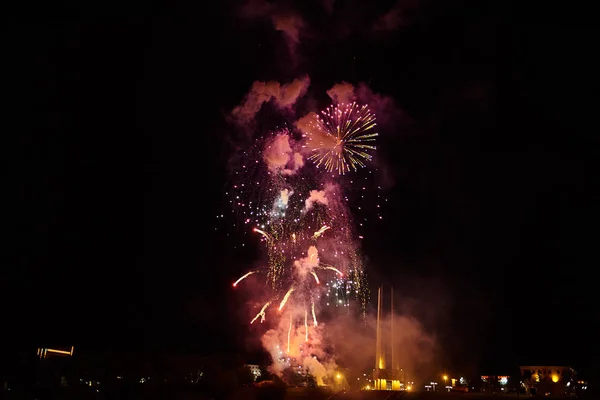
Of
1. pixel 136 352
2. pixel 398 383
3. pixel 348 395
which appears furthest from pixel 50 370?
pixel 398 383

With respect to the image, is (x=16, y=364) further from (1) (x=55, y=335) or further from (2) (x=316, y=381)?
(2) (x=316, y=381)

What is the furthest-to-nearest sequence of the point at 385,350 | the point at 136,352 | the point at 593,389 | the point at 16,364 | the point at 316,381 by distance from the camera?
the point at 385,350 → the point at 136,352 → the point at 316,381 → the point at 593,389 → the point at 16,364

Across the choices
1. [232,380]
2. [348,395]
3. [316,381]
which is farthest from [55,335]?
[348,395]

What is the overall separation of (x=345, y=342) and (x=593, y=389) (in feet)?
67.6

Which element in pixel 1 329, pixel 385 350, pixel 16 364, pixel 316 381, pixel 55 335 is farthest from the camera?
pixel 385 350

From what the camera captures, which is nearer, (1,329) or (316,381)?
(1,329)

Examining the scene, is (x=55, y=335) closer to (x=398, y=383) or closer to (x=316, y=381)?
(x=316, y=381)

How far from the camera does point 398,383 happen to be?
38312mm

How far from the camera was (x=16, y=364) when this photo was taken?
24703 millimetres

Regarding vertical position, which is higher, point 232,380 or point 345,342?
point 345,342

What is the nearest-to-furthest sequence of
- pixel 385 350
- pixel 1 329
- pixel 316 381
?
1. pixel 1 329
2. pixel 316 381
3. pixel 385 350

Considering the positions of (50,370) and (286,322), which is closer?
(50,370)

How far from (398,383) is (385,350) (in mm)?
5945

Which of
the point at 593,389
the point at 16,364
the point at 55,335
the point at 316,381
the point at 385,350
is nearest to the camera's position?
the point at 16,364
